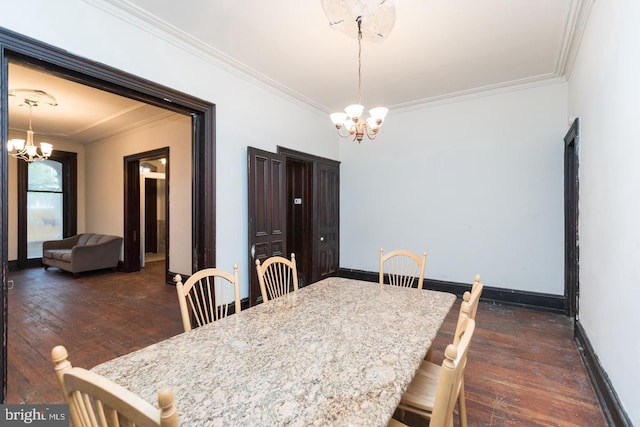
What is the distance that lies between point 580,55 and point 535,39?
1.43 feet

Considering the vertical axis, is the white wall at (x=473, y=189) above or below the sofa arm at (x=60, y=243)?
above

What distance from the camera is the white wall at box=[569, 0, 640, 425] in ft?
5.45

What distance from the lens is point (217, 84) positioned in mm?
3328

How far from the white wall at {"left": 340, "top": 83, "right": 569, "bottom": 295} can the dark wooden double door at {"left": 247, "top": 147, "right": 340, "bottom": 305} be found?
0.49 m

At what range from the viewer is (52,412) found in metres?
1.08

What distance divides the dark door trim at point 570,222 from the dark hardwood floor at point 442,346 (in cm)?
36

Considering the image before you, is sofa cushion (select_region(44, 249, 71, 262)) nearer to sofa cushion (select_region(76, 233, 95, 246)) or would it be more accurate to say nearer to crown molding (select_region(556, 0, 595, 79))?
sofa cushion (select_region(76, 233, 95, 246))

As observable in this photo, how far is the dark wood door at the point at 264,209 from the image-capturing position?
12.0ft

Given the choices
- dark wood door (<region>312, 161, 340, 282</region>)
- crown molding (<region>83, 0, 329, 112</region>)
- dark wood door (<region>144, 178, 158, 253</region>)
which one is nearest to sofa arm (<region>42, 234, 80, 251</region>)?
dark wood door (<region>144, 178, 158, 253</region>)

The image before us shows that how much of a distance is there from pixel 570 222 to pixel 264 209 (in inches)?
146

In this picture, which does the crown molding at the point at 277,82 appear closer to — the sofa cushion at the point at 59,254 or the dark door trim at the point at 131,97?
the dark door trim at the point at 131,97

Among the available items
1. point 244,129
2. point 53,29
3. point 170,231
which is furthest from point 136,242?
point 53,29

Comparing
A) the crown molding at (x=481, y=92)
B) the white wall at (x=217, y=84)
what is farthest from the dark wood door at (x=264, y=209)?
the crown molding at (x=481, y=92)

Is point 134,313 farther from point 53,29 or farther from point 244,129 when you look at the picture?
point 53,29
